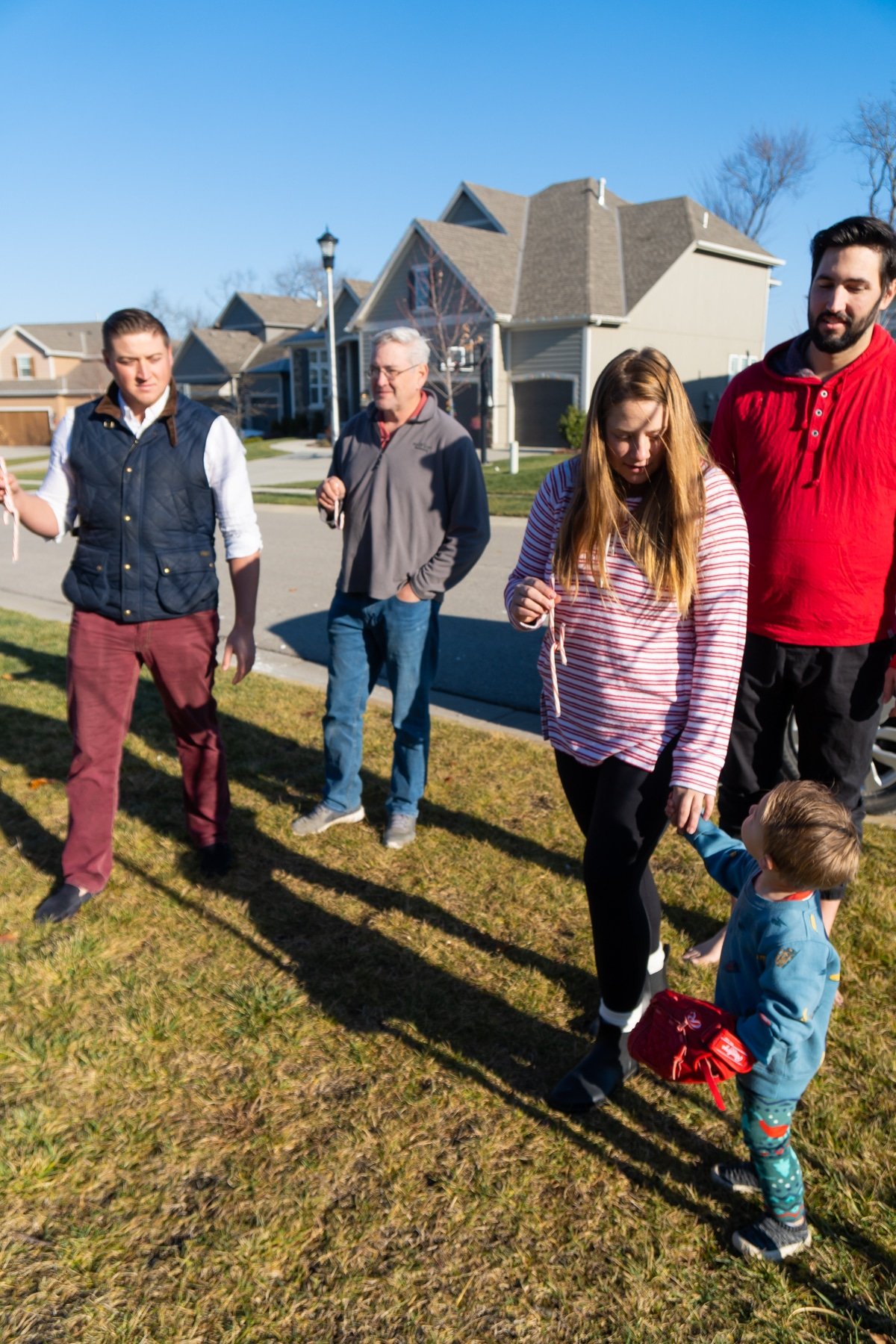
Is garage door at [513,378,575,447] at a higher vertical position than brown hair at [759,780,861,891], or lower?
higher

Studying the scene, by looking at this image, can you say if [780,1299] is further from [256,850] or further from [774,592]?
[256,850]

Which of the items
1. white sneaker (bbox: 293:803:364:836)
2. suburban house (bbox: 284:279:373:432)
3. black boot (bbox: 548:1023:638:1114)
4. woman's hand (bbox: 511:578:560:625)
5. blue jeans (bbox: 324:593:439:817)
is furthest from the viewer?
suburban house (bbox: 284:279:373:432)

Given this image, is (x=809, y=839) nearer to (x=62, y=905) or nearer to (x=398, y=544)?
(x=398, y=544)

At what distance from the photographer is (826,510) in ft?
9.48

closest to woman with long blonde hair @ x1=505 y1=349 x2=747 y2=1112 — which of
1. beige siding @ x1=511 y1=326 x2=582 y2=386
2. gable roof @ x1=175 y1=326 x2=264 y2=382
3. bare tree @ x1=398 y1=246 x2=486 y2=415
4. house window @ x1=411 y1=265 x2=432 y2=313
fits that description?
beige siding @ x1=511 y1=326 x2=582 y2=386

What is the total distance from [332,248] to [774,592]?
2074 centimetres

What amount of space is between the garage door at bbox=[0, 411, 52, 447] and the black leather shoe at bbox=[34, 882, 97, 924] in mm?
56480

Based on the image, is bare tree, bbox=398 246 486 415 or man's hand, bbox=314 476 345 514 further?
bare tree, bbox=398 246 486 415

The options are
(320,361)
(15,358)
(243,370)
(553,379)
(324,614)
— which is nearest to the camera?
(324,614)

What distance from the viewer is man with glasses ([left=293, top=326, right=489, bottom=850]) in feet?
13.8

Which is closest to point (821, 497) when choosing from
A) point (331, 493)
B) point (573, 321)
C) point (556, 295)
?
point (331, 493)

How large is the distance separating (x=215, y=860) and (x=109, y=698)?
2.74 feet

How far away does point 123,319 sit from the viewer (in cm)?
352

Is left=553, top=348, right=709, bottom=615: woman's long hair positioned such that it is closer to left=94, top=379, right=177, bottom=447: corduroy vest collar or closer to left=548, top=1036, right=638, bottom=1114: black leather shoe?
left=548, top=1036, right=638, bottom=1114: black leather shoe
